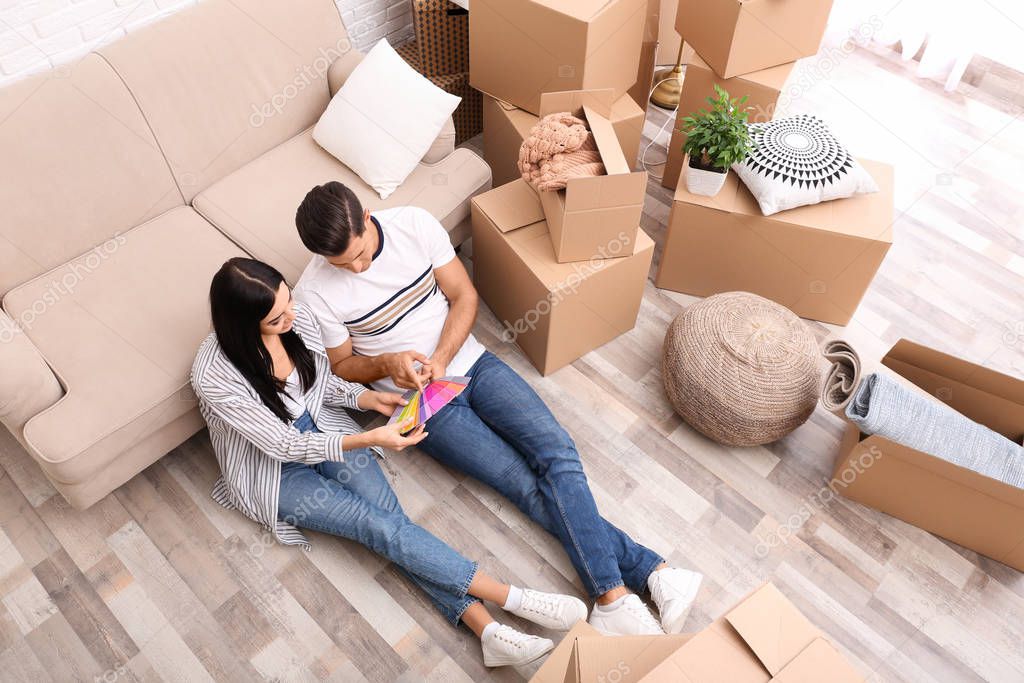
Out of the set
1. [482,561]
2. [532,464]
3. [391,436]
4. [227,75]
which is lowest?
[482,561]

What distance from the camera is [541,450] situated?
6.32 ft

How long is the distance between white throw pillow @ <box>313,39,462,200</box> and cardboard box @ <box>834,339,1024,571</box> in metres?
1.51

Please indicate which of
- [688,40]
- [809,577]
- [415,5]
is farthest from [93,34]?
[809,577]

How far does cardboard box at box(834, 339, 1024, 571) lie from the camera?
178cm

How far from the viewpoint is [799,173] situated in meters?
2.13

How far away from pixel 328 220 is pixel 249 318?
10.8 inches

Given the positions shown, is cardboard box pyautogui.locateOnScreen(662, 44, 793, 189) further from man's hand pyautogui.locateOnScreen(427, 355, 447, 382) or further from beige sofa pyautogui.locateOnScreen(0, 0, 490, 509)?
man's hand pyautogui.locateOnScreen(427, 355, 447, 382)

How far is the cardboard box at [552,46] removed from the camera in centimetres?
222

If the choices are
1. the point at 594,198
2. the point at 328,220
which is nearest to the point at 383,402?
the point at 328,220

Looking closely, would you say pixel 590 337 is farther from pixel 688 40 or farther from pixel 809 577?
pixel 688 40

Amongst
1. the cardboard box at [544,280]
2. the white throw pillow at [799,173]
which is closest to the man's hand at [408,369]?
the cardboard box at [544,280]

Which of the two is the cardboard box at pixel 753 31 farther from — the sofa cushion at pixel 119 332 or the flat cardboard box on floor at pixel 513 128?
the sofa cushion at pixel 119 332

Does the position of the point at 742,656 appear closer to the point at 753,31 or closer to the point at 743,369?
the point at 743,369

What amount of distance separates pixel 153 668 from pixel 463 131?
2152 mm
